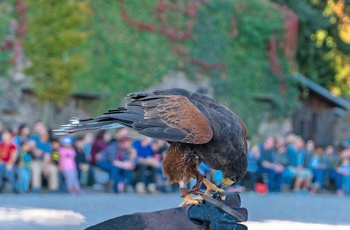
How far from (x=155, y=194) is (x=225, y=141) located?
10.3 m

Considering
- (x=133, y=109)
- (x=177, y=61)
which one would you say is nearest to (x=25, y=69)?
(x=177, y=61)

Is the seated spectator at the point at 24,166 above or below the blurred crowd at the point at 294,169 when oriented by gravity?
below

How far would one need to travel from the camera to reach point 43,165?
14023 millimetres

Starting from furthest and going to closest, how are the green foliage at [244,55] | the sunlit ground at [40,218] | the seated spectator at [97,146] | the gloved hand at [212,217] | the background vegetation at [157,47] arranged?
the green foliage at [244,55]
the background vegetation at [157,47]
the seated spectator at [97,146]
the sunlit ground at [40,218]
the gloved hand at [212,217]

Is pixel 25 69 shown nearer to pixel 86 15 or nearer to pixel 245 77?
pixel 86 15

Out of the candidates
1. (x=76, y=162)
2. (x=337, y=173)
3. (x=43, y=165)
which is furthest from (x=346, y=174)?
(x=43, y=165)

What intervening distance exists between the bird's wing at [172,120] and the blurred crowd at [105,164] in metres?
6.70

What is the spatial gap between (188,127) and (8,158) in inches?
352

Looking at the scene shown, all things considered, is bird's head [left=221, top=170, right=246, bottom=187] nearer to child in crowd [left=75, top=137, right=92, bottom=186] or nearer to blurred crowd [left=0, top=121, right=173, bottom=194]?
blurred crowd [left=0, top=121, right=173, bottom=194]

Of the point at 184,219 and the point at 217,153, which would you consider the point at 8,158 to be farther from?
the point at 184,219

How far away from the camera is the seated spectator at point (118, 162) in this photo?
1482 cm

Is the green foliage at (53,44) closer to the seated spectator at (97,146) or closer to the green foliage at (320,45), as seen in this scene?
the seated spectator at (97,146)

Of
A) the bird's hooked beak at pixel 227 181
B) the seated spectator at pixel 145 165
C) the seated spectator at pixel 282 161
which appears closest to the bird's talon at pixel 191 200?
the bird's hooked beak at pixel 227 181

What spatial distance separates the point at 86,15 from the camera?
1886 centimetres
